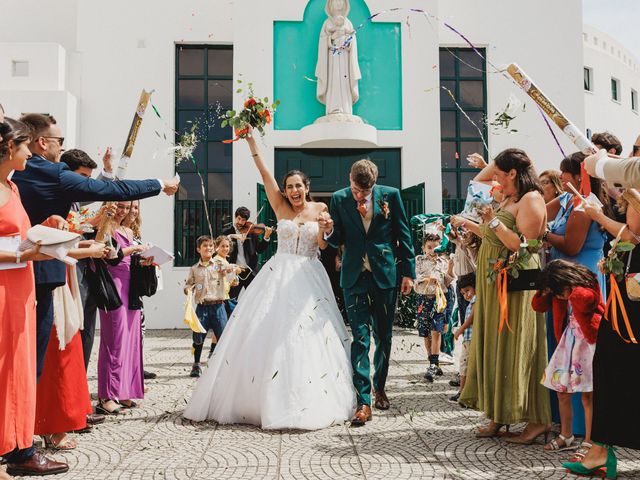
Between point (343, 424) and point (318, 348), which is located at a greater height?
point (318, 348)

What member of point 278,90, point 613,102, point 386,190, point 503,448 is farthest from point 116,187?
point 613,102

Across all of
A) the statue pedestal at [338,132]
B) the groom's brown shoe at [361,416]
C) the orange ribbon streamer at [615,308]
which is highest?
the statue pedestal at [338,132]

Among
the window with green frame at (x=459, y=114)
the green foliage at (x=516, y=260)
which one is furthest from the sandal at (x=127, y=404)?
the window with green frame at (x=459, y=114)

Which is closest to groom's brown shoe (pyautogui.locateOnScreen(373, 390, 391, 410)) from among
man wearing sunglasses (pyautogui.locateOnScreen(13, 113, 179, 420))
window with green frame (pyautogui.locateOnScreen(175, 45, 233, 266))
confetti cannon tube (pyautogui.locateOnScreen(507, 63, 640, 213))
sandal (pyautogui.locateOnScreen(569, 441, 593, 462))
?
sandal (pyautogui.locateOnScreen(569, 441, 593, 462))

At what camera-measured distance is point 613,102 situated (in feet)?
76.7

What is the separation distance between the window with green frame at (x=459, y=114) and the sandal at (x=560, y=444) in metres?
10.1

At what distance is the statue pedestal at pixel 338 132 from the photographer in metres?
11.6

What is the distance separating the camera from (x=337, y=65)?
11852mm

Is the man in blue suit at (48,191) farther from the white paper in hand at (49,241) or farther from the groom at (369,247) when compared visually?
the groom at (369,247)

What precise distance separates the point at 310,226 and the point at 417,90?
26.7 feet

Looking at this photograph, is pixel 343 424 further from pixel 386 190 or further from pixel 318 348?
pixel 386 190

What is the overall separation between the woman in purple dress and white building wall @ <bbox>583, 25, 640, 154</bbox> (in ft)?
64.4

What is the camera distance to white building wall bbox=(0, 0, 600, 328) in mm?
12273

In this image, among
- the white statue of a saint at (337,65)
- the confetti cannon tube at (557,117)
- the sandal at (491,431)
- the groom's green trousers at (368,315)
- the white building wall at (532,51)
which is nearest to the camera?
the confetti cannon tube at (557,117)
